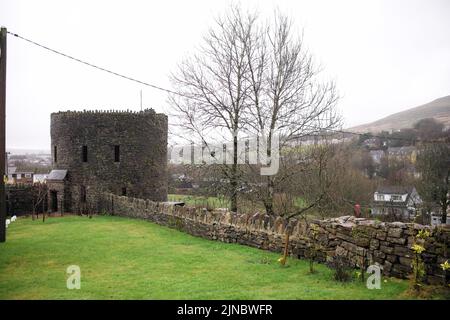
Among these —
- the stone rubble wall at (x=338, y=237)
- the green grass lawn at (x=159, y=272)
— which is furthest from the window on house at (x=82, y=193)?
the stone rubble wall at (x=338, y=237)

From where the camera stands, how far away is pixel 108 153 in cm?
2800

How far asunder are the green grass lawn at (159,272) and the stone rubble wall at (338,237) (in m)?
0.45

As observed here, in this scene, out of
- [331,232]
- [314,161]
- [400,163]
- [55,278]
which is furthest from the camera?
[400,163]

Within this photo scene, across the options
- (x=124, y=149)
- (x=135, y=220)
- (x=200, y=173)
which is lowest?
(x=135, y=220)

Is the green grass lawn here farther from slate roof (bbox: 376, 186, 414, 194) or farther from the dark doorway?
slate roof (bbox: 376, 186, 414, 194)

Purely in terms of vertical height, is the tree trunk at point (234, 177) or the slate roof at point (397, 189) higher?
the tree trunk at point (234, 177)

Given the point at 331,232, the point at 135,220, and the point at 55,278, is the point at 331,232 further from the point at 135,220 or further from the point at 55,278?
the point at 135,220

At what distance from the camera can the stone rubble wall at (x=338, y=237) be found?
7.72 m

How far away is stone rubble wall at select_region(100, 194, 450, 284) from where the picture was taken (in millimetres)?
7719

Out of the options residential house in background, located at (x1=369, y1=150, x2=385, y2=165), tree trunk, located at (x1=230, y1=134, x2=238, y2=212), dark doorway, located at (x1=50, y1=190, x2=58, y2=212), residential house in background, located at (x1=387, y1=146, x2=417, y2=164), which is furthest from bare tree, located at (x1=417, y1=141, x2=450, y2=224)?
dark doorway, located at (x1=50, y1=190, x2=58, y2=212)

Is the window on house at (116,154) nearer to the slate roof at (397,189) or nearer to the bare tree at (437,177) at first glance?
the bare tree at (437,177)

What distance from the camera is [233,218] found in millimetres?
14352

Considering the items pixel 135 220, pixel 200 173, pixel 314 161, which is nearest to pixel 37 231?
pixel 135 220
